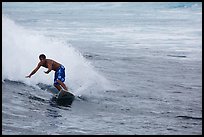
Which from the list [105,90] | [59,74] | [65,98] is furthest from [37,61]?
[65,98]

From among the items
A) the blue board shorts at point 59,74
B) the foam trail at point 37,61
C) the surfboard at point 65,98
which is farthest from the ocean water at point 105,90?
the blue board shorts at point 59,74

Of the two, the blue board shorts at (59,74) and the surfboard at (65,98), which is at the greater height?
the blue board shorts at (59,74)

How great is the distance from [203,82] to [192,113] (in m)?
5.07

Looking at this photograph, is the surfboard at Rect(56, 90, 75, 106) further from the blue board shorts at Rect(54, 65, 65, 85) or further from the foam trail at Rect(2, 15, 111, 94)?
the foam trail at Rect(2, 15, 111, 94)

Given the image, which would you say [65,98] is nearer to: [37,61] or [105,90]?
[105,90]

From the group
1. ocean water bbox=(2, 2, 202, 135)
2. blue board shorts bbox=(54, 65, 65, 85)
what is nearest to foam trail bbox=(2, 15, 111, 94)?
ocean water bbox=(2, 2, 202, 135)

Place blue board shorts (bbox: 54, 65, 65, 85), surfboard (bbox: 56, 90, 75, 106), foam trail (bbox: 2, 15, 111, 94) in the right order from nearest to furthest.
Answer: surfboard (bbox: 56, 90, 75, 106), blue board shorts (bbox: 54, 65, 65, 85), foam trail (bbox: 2, 15, 111, 94)

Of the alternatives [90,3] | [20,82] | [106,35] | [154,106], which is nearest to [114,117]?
[154,106]

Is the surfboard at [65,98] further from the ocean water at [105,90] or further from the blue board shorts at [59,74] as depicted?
the blue board shorts at [59,74]

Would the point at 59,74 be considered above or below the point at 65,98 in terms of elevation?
above

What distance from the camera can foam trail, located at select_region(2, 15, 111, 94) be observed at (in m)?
16.7

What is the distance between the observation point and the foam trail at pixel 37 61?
1673 cm

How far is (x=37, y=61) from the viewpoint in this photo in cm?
1922

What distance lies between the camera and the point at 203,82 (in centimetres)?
1795
